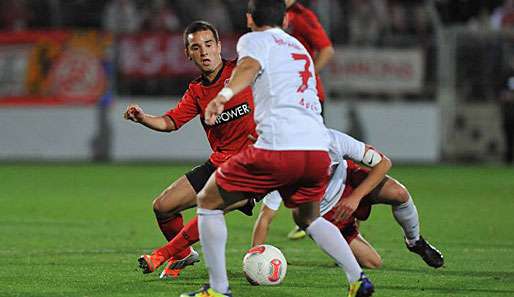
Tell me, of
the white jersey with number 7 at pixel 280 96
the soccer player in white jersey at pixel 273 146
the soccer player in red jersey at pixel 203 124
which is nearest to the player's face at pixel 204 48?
the soccer player in red jersey at pixel 203 124

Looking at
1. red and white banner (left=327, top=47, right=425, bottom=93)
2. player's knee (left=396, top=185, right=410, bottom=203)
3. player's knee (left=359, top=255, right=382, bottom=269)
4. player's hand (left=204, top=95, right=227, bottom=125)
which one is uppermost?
player's hand (left=204, top=95, right=227, bottom=125)

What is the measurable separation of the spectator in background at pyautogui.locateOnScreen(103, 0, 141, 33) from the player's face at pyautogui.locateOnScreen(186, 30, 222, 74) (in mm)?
13348

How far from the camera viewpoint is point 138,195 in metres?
15.4

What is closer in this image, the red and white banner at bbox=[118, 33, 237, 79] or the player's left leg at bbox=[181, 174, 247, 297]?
the player's left leg at bbox=[181, 174, 247, 297]

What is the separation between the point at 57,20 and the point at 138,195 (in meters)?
7.25


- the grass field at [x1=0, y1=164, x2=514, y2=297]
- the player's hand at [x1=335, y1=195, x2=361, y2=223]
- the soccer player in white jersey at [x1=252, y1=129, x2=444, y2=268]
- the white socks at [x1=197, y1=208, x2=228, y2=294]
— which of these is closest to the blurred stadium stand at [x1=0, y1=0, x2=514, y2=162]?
the grass field at [x1=0, y1=164, x2=514, y2=297]

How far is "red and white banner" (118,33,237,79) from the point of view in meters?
21.0

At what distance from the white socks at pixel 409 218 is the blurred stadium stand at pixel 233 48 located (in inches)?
504

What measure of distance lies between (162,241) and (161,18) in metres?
11.7

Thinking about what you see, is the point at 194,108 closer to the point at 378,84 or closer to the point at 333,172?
the point at 333,172

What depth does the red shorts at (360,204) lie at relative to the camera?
27.1ft

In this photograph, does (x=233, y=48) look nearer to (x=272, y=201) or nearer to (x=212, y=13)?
(x=212, y=13)

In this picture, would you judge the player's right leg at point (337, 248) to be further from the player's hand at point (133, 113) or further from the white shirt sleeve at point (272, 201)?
the white shirt sleeve at point (272, 201)

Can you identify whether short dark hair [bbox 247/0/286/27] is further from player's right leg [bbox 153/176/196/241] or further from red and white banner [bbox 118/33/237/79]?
red and white banner [bbox 118/33/237/79]
